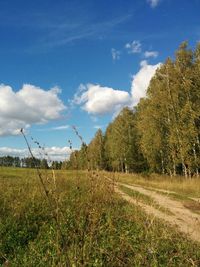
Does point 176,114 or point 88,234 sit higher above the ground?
point 176,114

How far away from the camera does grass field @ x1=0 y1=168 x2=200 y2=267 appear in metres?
5.39

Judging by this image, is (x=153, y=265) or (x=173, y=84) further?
(x=173, y=84)

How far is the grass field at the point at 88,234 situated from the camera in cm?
539

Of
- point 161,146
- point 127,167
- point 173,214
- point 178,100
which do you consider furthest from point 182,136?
point 127,167

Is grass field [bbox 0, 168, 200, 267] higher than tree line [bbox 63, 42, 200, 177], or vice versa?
tree line [bbox 63, 42, 200, 177]

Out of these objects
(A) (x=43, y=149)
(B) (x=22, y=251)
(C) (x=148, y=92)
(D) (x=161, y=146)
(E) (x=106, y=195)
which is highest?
(C) (x=148, y=92)

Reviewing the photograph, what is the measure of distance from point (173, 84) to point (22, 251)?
27.7 metres

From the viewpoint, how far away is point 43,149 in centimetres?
386

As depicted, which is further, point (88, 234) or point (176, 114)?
point (176, 114)

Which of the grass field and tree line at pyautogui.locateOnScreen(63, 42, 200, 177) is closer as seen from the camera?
the grass field

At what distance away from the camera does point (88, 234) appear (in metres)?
5.55

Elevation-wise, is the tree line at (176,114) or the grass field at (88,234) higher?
the tree line at (176,114)

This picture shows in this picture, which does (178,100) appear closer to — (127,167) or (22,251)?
(22,251)

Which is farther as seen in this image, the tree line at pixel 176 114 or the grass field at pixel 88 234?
the tree line at pixel 176 114
